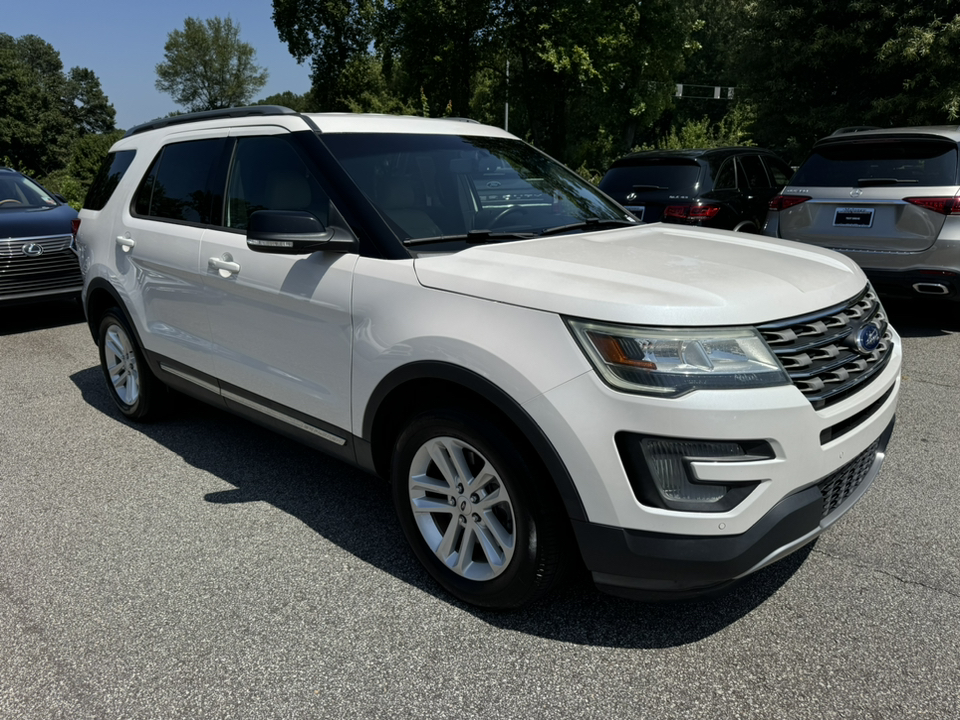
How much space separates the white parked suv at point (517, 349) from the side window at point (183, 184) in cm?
2

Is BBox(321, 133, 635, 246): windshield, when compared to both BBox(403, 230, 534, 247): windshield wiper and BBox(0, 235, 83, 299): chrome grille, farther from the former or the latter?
BBox(0, 235, 83, 299): chrome grille

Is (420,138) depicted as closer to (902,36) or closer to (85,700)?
(85,700)

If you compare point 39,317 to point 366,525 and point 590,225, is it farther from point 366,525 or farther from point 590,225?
point 590,225

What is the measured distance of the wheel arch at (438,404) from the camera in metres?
2.46

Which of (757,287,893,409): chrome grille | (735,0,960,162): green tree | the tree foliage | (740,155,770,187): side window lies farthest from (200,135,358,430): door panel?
the tree foliage

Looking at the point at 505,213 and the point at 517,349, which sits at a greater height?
the point at 505,213

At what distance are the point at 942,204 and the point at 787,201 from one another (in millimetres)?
1308

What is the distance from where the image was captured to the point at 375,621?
289cm

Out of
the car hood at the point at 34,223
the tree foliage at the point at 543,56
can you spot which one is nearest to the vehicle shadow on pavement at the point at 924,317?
the car hood at the point at 34,223

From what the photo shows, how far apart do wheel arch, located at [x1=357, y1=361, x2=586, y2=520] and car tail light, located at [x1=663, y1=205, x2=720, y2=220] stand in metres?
5.87

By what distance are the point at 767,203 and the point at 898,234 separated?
10.0 feet

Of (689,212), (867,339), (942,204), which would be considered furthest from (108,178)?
(942,204)

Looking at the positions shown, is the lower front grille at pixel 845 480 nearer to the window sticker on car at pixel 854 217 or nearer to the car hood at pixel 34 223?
the window sticker on car at pixel 854 217

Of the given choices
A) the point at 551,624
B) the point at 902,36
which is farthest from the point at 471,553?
the point at 902,36
